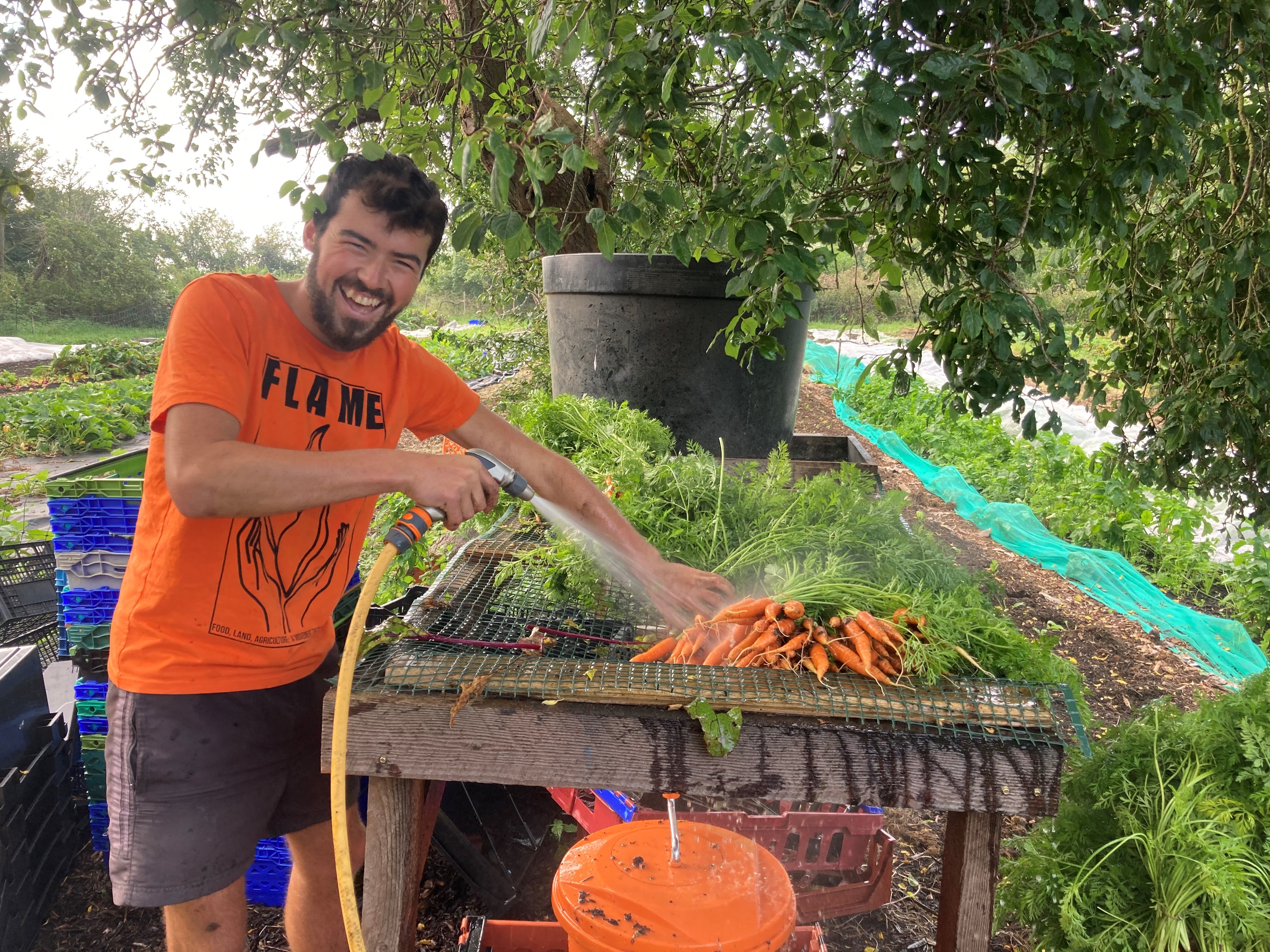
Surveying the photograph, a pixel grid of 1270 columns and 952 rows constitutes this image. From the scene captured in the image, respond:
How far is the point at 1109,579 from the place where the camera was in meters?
6.42

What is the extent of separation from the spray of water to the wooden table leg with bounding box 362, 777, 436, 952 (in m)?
0.92

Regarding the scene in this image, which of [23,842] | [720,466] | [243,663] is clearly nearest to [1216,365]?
[720,466]

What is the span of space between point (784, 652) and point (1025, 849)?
1019mm

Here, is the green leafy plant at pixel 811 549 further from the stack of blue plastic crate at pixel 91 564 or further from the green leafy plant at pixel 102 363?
the green leafy plant at pixel 102 363

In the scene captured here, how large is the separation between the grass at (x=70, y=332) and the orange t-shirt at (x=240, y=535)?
111 feet

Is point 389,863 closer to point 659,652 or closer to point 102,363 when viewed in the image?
point 659,652

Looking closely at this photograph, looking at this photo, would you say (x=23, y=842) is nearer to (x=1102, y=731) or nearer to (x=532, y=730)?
(x=532, y=730)

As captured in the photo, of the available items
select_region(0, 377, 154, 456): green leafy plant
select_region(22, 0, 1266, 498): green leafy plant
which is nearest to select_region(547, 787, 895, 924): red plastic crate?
select_region(22, 0, 1266, 498): green leafy plant

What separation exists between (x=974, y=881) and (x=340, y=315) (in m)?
2.25

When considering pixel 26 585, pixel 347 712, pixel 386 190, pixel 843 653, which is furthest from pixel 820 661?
pixel 26 585

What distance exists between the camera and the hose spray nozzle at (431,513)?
179 cm

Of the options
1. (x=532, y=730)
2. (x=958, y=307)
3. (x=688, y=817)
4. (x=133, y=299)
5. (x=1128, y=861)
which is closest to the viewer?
(x=532, y=730)

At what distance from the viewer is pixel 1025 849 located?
242 centimetres

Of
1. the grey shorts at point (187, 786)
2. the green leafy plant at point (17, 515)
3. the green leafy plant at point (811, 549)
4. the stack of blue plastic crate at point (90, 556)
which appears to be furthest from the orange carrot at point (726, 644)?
the green leafy plant at point (17, 515)
